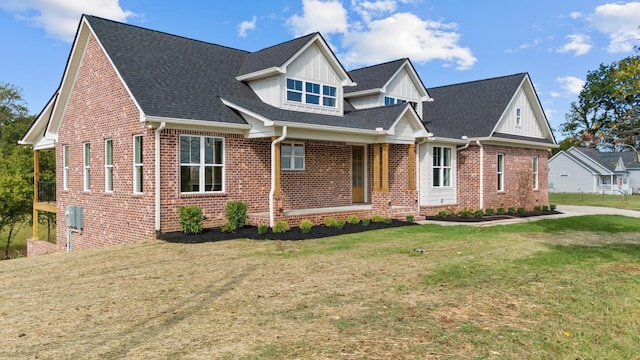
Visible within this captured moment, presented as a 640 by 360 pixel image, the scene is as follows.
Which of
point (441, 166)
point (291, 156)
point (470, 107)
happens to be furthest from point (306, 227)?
point (470, 107)

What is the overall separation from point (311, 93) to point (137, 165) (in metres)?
6.95

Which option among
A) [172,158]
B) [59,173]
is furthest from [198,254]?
[59,173]

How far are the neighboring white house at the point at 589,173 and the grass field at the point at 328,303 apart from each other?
50079mm

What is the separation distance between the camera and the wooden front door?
19.1 metres

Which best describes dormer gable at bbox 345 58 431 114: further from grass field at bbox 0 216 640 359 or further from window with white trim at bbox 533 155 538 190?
grass field at bbox 0 216 640 359

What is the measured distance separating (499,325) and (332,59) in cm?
1395

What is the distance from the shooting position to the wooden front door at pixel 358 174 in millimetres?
19141

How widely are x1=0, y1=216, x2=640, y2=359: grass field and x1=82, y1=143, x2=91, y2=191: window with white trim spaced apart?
5811 mm

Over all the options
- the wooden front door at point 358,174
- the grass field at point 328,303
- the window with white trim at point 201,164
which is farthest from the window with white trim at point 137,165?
the wooden front door at point 358,174

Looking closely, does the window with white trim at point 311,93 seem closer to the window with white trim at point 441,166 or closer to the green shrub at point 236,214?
the green shrub at point 236,214

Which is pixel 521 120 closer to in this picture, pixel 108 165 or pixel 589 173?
pixel 108 165

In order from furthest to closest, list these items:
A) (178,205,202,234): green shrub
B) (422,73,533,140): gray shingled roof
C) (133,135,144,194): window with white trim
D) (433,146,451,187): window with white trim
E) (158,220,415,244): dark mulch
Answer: (422,73,533,140): gray shingled roof < (433,146,451,187): window with white trim < (133,135,144,194): window with white trim < (178,205,202,234): green shrub < (158,220,415,244): dark mulch

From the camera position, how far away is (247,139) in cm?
1491

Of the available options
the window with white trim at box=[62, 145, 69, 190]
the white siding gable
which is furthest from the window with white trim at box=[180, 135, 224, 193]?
the white siding gable
